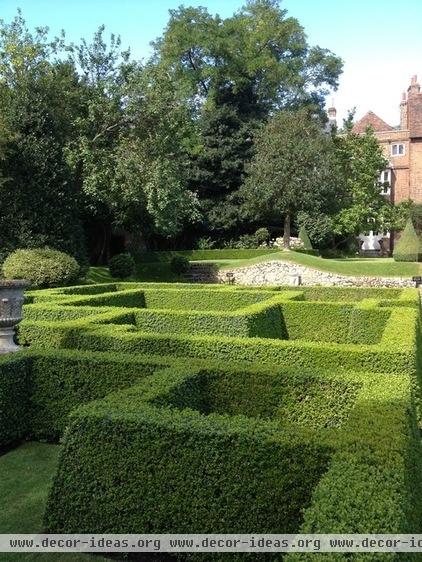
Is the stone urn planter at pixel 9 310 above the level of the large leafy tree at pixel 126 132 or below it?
below

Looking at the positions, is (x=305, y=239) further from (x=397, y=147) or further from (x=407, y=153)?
(x=397, y=147)

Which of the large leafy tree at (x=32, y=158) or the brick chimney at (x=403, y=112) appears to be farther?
the brick chimney at (x=403, y=112)

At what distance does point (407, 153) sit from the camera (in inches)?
1569

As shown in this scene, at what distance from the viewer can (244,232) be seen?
3347 centimetres

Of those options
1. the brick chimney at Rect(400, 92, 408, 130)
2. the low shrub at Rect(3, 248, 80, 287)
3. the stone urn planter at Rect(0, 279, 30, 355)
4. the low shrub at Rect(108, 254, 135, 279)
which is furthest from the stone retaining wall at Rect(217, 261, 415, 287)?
the brick chimney at Rect(400, 92, 408, 130)

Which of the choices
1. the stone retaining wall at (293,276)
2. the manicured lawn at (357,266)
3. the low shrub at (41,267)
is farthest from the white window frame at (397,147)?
the low shrub at (41,267)

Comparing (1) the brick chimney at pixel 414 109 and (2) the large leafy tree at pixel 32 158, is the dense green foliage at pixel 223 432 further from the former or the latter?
(1) the brick chimney at pixel 414 109

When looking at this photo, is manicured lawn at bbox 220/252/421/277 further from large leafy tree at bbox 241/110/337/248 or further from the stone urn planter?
the stone urn planter

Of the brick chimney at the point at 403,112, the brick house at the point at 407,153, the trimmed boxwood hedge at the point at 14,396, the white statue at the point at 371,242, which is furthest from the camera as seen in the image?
the brick chimney at the point at 403,112

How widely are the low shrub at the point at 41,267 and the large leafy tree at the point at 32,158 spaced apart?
1.88 metres

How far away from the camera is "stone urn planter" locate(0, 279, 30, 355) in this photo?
7.90m

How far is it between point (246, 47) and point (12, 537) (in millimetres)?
36212

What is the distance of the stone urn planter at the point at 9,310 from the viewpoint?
25.9 feet

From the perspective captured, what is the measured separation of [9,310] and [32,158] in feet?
41.2
